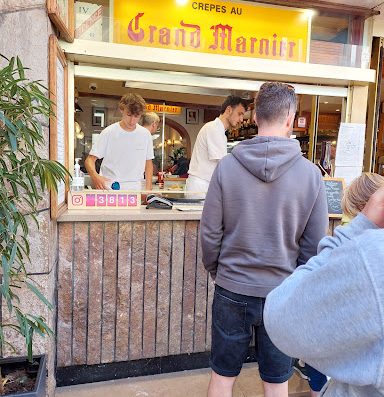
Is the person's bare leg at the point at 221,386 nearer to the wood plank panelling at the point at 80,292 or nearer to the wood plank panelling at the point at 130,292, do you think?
the wood plank panelling at the point at 130,292

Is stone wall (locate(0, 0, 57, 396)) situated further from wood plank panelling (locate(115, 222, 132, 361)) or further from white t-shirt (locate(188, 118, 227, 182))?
white t-shirt (locate(188, 118, 227, 182))

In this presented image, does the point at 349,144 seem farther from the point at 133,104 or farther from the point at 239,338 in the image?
the point at 239,338

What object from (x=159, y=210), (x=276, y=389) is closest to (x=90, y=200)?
(x=159, y=210)

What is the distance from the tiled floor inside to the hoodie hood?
1.64 meters

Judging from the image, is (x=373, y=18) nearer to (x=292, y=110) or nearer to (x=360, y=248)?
(x=292, y=110)

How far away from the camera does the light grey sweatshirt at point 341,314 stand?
500 millimetres

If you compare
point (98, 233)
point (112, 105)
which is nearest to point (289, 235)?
point (98, 233)

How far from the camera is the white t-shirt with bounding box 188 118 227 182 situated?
2.97 metres

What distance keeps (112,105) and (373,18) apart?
740 cm

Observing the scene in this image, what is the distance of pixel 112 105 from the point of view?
379 inches

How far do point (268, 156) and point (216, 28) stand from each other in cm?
172

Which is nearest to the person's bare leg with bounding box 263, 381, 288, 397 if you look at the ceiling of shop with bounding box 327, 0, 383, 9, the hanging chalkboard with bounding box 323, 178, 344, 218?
the hanging chalkboard with bounding box 323, 178, 344, 218

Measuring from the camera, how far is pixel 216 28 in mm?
2811

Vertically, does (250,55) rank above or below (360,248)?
above
